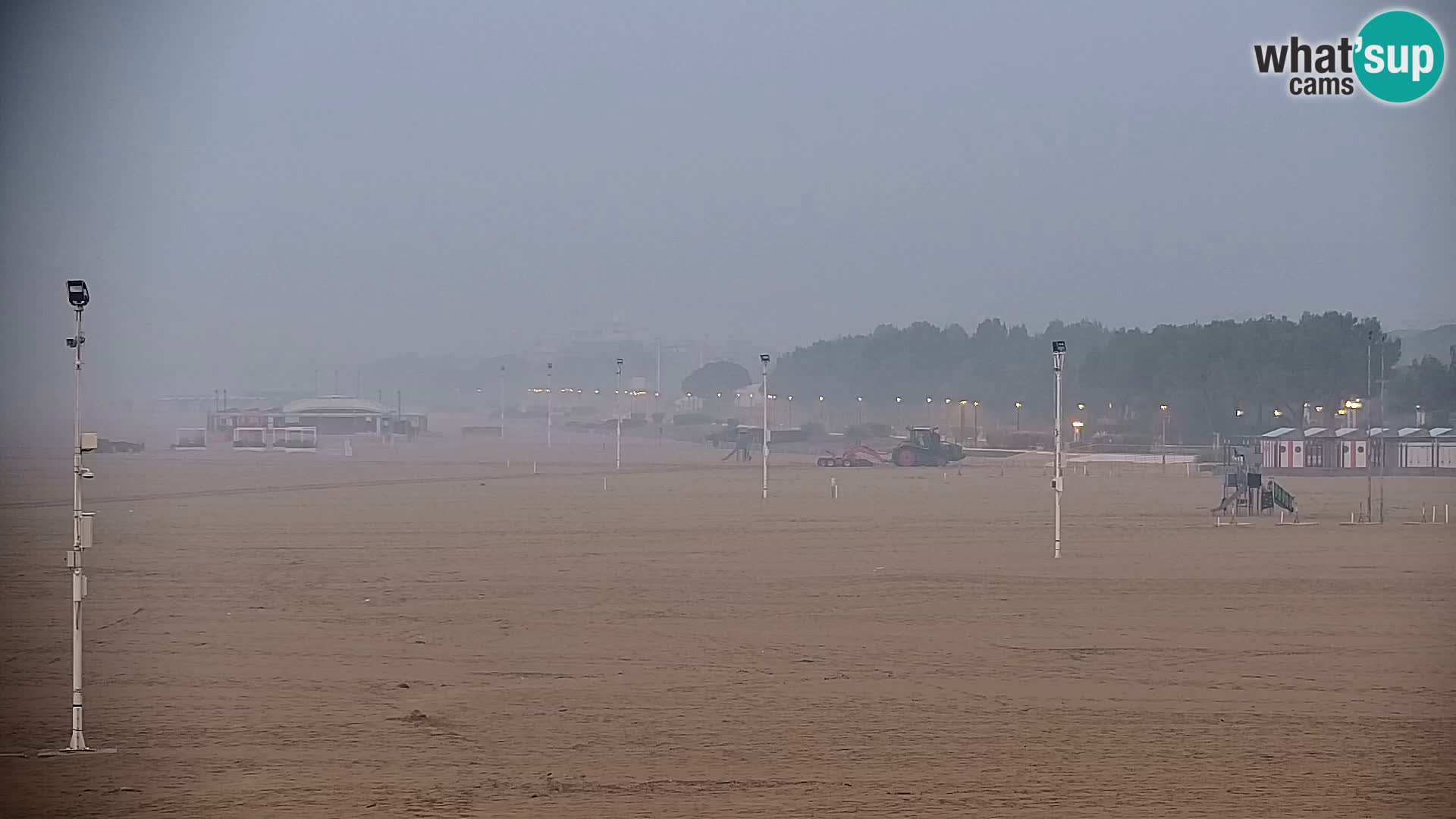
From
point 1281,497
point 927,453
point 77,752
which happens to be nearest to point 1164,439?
point 927,453

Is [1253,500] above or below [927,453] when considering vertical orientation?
below

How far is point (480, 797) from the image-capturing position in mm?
11625

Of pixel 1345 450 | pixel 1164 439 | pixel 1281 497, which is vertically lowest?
pixel 1281 497

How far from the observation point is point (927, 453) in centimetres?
7144

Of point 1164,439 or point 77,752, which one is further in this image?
point 1164,439

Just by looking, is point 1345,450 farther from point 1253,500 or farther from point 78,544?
point 78,544

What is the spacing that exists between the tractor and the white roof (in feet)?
194

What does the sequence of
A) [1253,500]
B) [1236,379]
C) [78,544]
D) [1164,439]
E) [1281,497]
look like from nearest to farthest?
[78,544]
[1281,497]
[1253,500]
[1164,439]
[1236,379]

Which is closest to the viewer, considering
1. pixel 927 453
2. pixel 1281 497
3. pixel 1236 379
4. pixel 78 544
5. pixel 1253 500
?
pixel 78 544

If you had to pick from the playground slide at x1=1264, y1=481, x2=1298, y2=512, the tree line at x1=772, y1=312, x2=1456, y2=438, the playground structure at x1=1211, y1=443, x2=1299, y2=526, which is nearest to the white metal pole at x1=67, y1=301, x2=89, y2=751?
the playground structure at x1=1211, y1=443, x2=1299, y2=526

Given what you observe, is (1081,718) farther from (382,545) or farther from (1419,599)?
(382,545)

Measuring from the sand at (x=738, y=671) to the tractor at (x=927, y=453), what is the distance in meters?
35.9

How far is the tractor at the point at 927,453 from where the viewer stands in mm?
70625

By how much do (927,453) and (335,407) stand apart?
229 feet
